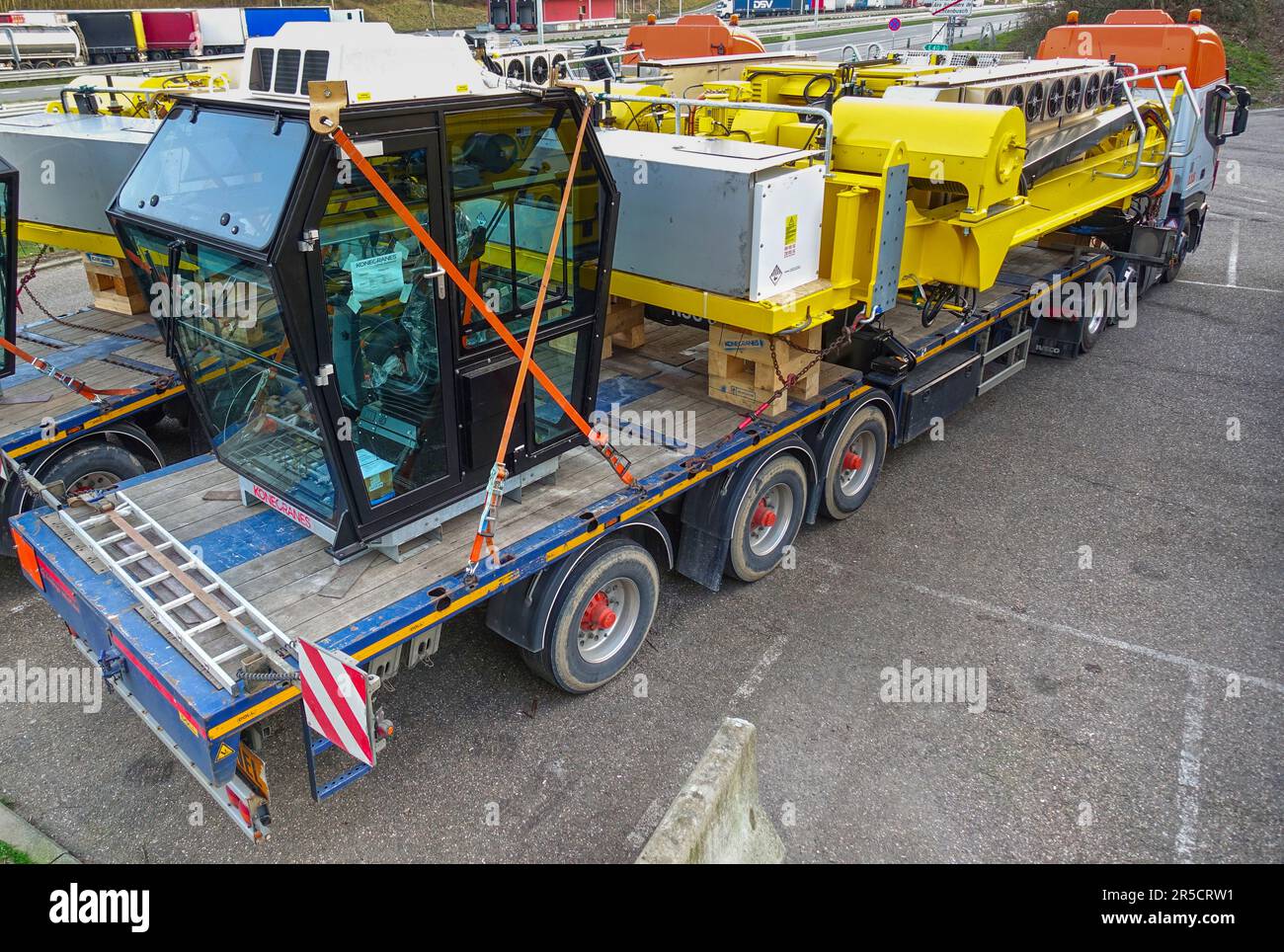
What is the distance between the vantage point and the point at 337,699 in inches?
140

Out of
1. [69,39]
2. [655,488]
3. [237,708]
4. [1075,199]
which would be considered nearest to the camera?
[237,708]

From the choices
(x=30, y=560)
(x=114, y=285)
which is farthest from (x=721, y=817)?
(x=114, y=285)

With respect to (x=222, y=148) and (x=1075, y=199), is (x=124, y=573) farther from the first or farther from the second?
(x=1075, y=199)

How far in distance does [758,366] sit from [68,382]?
14.1 feet

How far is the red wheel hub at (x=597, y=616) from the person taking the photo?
4996mm

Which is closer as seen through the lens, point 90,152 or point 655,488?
point 655,488

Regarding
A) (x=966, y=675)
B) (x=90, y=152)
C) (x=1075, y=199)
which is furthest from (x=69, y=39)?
(x=966, y=675)

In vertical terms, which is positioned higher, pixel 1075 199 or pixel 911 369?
pixel 1075 199

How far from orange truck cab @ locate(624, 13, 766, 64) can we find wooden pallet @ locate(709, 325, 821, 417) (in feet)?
19.7

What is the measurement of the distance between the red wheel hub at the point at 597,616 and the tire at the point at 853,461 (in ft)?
7.06

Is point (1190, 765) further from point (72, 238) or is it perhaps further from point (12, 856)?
point (72, 238)

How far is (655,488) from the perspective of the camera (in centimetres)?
499

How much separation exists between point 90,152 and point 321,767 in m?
5.08

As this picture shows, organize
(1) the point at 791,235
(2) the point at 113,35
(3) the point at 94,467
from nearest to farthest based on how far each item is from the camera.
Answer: (1) the point at 791,235 → (3) the point at 94,467 → (2) the point at 113,35
